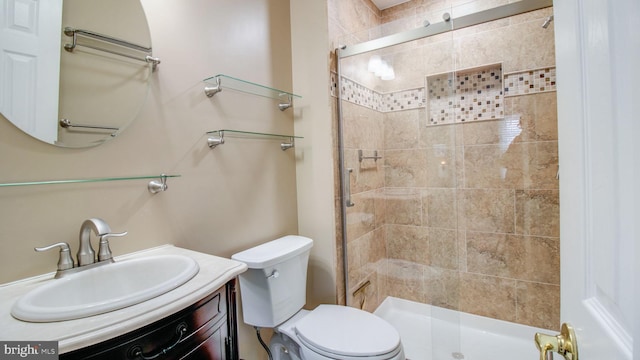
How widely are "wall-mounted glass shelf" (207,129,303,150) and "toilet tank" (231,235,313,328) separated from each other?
0.59 m

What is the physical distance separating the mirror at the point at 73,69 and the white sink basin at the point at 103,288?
461mm

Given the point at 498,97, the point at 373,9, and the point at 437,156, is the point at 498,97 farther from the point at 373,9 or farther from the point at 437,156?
the point at 373,9

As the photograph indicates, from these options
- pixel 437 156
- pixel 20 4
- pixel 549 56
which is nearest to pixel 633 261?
pixel 20 4

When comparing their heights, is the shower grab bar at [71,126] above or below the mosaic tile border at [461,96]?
below

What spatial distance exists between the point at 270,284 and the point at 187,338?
1.96 ft

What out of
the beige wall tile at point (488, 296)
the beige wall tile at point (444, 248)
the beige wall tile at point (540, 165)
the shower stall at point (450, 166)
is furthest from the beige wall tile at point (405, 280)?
the beige wall tile at point (540, 165)

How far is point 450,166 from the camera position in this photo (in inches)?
75.3

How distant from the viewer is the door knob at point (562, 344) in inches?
18.9

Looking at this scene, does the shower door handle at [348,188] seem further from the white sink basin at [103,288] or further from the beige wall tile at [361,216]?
the white sink basin at [103,288]

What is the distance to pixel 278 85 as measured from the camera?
6.03ft

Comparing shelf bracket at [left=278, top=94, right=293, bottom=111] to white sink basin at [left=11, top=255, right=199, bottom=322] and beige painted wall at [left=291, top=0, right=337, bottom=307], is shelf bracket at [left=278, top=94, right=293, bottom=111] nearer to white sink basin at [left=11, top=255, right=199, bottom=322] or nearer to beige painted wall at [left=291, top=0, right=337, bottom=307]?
beige painted wall at [left=291, top=0, right=337, bottom=307]

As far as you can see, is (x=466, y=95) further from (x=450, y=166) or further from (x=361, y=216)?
(x=361, y=216)

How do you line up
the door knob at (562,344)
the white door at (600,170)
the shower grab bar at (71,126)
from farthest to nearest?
the shower grab bar at (71,126)
the door knob at (562,344)
the white door at (600,170)

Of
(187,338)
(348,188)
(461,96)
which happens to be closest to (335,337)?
(187,338)
